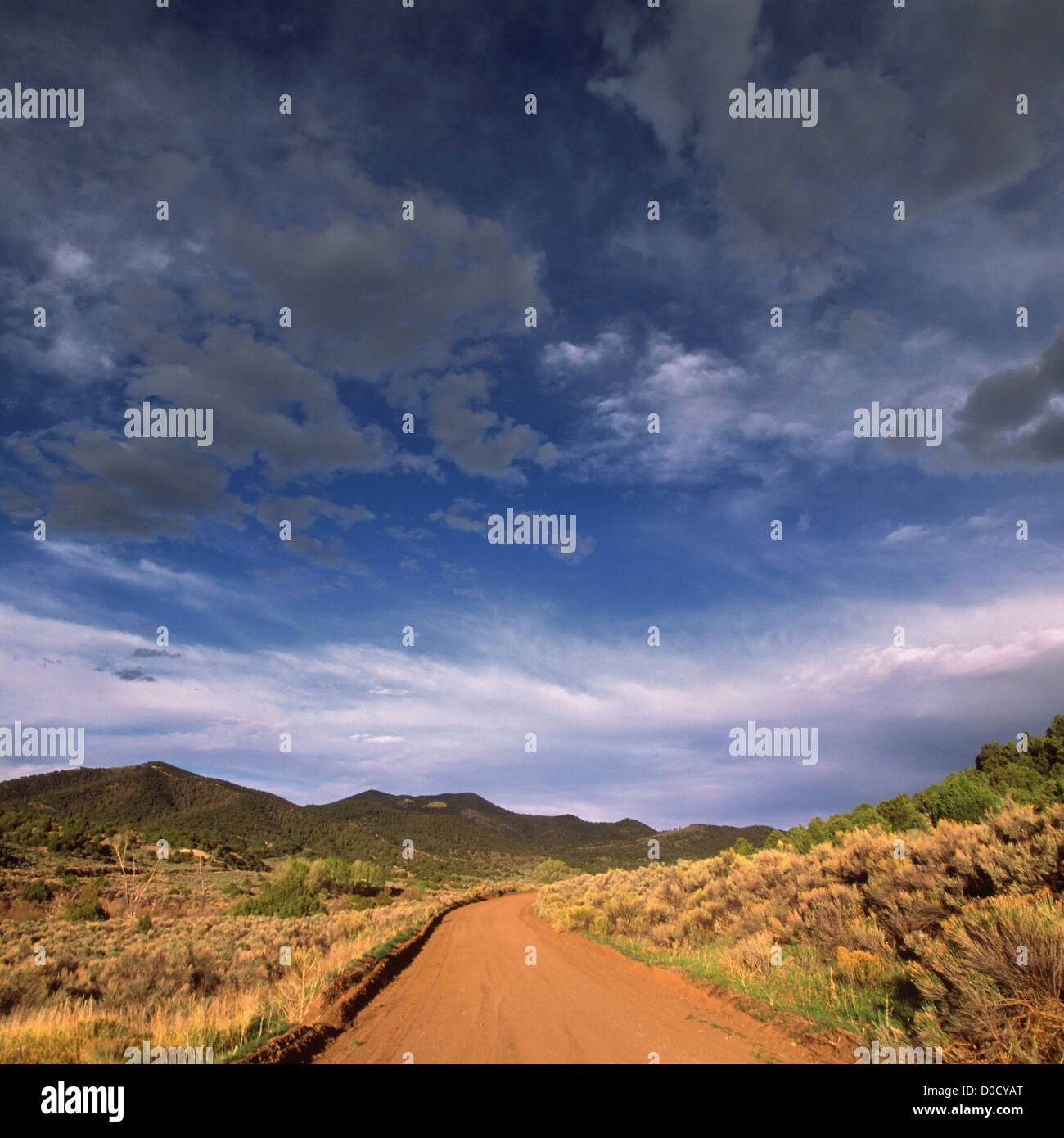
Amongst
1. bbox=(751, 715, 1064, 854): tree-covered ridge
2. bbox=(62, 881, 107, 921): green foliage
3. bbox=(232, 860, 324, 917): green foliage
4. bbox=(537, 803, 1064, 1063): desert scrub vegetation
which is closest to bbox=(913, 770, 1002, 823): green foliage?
bbox=(751, 715, 1064, 854): tree-covered ridge

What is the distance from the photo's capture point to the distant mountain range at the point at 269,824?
69.6 metres

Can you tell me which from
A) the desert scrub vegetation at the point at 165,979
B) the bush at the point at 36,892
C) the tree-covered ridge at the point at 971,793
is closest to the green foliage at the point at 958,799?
the tree-covered ridge at the point at 971,793

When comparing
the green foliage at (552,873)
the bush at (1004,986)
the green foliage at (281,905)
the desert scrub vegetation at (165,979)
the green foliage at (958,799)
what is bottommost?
the green foliage at (552,873)

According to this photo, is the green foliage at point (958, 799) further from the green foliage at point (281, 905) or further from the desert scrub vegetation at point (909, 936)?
the green foliage at point (281, 905)

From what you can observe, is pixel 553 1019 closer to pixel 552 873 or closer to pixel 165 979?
pixel 165 979

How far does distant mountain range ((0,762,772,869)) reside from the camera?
2741 inches

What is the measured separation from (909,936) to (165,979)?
1495cm

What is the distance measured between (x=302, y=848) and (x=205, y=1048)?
75.5m

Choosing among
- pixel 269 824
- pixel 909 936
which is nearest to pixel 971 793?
pixel 909 936

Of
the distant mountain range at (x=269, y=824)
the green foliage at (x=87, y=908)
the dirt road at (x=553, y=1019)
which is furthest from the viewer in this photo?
the distant mountain range at (x=269, y=824)

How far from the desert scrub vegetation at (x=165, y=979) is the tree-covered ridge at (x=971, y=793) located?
608 inches
